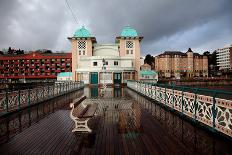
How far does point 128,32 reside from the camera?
5650 centimetres

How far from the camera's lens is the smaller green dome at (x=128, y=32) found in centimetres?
5606

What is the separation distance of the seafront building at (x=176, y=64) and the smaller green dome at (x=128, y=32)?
6624 centimetres

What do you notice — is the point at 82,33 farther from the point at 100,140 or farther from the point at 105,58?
the point at 100,140

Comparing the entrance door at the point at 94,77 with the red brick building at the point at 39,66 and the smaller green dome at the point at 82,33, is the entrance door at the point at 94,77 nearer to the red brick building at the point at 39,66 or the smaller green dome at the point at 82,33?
the smaller green dome at the point at 82,33

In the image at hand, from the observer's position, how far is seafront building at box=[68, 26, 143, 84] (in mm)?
48062

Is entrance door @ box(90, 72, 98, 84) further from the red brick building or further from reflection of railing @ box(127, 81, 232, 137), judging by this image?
the red brick building

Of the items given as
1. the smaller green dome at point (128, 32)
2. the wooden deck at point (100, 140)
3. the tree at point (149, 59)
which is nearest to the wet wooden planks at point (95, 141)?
the wooden deck at point (100, 140)

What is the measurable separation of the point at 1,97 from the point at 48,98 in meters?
7.60

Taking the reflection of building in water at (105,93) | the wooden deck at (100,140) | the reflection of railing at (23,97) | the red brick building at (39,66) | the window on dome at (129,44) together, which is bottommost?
the reflection of building in water at (105,93)

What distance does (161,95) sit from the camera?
13.9 m

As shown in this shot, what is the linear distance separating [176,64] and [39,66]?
243ft

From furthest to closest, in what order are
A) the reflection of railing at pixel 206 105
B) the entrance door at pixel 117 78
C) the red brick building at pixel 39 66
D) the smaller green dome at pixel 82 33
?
the red brick building at pixel 39 66
the smaller green dome at pixel 82 33
the entrance door at pixel 117 78
the reflection of railing at pixel 206 105

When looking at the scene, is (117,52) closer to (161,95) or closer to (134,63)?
(134,63)

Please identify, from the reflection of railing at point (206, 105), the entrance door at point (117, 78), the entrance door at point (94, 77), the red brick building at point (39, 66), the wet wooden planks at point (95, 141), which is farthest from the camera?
the red brick building at point (39, 66)
